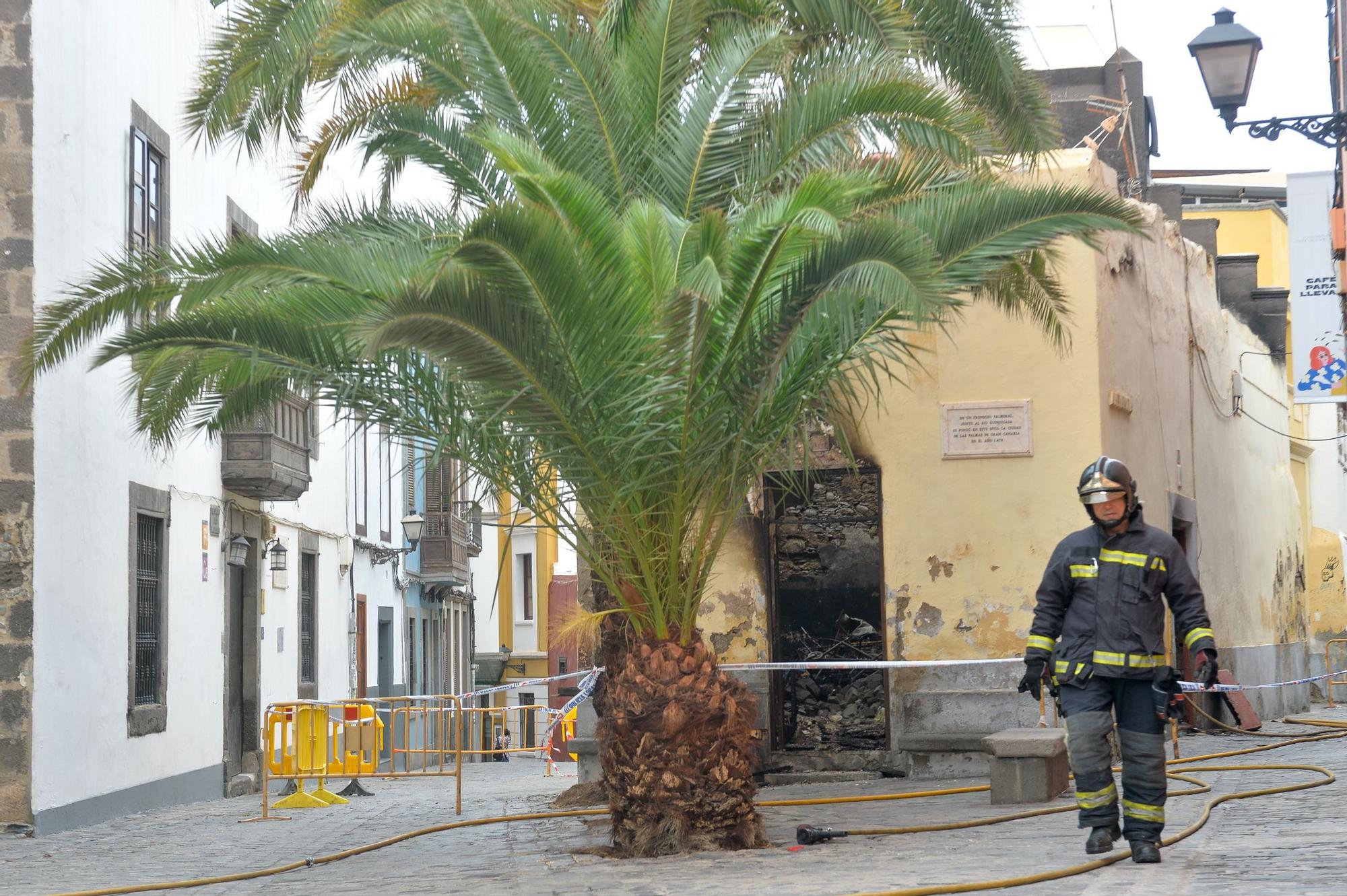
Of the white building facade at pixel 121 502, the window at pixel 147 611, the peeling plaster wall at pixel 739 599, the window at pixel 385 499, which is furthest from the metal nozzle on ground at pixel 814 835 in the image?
the window at pixel 385 499

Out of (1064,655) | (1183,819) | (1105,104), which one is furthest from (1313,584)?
(1064,655)

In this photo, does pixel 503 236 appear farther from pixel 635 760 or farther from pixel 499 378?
pixel 635 760

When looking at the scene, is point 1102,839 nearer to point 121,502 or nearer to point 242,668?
point 121,502

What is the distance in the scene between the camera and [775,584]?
14102 mm

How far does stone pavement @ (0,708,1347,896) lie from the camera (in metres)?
7.34

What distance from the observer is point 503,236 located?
8.00m

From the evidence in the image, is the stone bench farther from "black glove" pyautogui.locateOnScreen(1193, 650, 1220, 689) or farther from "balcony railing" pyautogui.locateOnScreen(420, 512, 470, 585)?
"balcony railing" pyautogui.locateOnScreen(420, 512, 470, 585)

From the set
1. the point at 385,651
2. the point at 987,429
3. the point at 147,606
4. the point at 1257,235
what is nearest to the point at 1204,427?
the point at 987,429

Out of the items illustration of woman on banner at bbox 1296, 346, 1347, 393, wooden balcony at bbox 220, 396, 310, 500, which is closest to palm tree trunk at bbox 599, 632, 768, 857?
wooden balcony at bbox 220, 396, 310, 500

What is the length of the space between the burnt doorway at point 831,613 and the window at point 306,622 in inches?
311

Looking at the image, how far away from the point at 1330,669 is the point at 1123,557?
2232cm

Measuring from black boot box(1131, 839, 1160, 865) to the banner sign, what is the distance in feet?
37.8

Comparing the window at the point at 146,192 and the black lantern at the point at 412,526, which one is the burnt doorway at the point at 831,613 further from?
the black lantern at the point at 412,526

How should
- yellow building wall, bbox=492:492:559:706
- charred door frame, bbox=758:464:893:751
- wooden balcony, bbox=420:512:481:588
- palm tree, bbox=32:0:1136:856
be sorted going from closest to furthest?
palm tree, bbox=32:0:1136:856, charred door frame, bbox=758:464:893:751, wooden balcony, bbox=420:512:481:588, yellow building wall, bbox=492:492:559:706
